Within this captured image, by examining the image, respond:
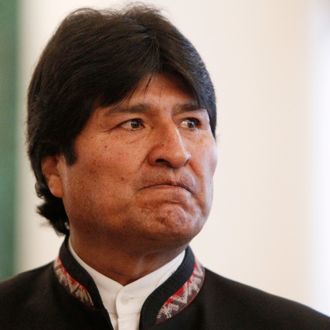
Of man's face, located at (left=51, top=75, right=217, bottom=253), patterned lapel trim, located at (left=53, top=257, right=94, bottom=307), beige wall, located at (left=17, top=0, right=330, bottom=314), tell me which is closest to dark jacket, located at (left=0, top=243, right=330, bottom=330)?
patterned lapel trim, located at (left=53, top=257, right=94, bottom=307)

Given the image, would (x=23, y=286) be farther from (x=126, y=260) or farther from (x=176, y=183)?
(x=176, y=183)

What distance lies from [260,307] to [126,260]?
0.28m

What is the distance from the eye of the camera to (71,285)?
4.97 feet

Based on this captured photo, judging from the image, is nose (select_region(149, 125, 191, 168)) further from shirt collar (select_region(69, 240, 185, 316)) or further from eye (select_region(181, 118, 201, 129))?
shirt collar (select_region(69, 240, 185, 316))

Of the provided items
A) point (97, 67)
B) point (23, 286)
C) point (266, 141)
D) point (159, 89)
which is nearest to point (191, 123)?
point (159, 89)

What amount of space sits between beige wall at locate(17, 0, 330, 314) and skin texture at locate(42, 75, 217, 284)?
103 cm

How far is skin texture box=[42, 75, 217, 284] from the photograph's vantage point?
1380 mm

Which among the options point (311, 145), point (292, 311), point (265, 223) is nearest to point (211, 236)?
point (265, 223)

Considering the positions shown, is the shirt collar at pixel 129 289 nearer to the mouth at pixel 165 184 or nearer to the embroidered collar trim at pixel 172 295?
the embroidered collar trim at pixel 172 295

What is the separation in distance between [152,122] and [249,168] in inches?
48.4

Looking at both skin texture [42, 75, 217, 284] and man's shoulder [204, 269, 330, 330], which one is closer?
skin texture [42, 75, 217, 284]

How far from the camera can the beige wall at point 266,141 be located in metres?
2.57

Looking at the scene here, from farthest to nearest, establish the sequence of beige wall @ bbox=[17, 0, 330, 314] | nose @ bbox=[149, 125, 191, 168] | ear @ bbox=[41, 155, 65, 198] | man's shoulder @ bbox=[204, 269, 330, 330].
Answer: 1. beige wall @ bbox=[17, 0, 330, 314]
2. ear @ bbox=[41, 155, 65, 198]
3. man's shoulder @ bbox=[204, 269, 330, 330]
4. nose @ bbox=[149, 125, 191, 168]

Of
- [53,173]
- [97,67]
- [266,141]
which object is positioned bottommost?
Result: [266,141]
